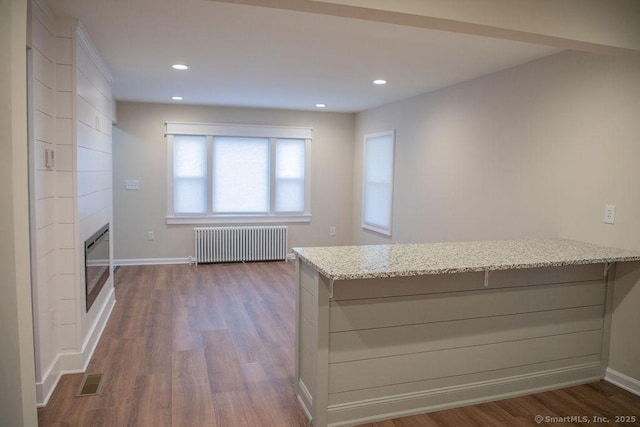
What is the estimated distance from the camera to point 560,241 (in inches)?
132

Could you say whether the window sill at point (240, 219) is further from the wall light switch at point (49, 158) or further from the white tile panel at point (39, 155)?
the white tile panel at point (39, 155)

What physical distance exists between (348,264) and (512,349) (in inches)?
51.5

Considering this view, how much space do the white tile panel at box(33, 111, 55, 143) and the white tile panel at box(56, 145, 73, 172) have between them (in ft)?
0.29

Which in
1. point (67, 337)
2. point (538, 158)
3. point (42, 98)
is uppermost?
point (42, 98)

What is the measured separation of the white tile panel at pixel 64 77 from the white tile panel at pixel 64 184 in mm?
553

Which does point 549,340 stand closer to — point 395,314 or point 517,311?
point 517,311

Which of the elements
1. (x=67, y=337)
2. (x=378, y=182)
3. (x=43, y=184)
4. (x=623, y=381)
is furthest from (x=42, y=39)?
(x=378, y=182)

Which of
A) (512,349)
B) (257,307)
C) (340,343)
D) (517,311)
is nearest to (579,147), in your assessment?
(517,311)

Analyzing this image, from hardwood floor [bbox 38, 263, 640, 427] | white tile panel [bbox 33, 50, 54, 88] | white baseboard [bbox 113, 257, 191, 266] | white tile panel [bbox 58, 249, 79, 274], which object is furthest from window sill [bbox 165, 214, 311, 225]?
white tile panel [bbox 33, 50, 54, 88]

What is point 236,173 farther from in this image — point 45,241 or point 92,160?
point 45,241

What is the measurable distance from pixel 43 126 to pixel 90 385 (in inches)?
65.5

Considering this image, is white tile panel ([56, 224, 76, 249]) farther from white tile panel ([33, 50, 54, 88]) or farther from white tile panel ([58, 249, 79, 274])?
white tile panel ([33, 50, 54, 88])

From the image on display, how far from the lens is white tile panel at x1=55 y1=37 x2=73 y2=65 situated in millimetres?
2971

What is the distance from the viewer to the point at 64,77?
9.81ft
